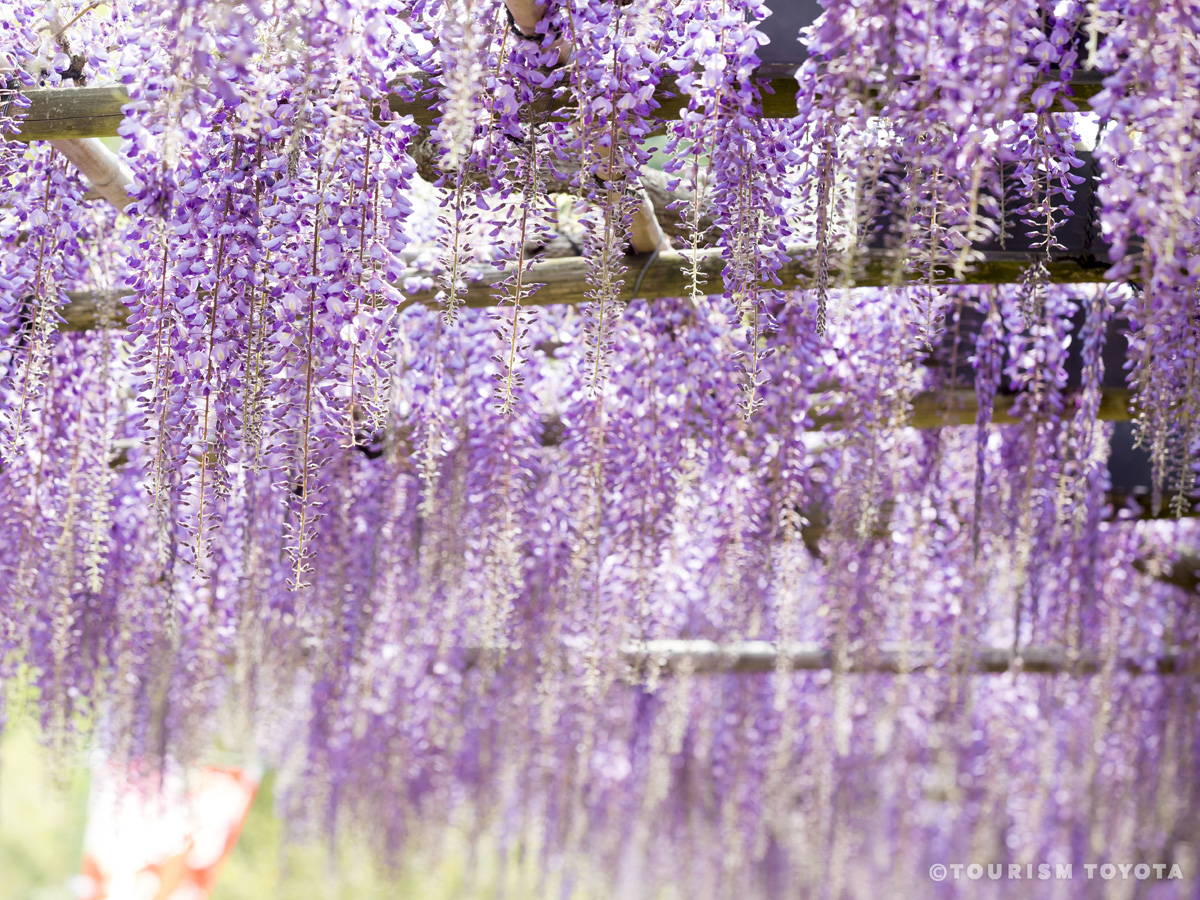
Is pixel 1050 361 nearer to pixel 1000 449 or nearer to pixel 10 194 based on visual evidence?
pixel 1000 449

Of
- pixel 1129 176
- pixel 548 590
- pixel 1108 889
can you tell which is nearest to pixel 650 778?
pixel 548 590

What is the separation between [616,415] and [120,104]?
5.08ft

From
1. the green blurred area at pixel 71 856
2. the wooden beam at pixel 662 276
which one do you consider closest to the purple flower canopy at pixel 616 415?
the wooden beam at pixel 662 276

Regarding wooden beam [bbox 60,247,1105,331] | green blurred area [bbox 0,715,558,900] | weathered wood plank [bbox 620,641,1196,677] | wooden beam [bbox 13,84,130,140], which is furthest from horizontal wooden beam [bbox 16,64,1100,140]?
green blurred area [bbox 0,715,558,900]

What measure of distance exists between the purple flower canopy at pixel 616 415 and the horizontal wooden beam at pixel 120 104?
0.09 ft

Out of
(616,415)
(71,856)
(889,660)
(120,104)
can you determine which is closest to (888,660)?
(889,660)

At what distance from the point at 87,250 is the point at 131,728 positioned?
7.70 ft

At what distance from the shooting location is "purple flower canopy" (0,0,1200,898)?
198 centimetres

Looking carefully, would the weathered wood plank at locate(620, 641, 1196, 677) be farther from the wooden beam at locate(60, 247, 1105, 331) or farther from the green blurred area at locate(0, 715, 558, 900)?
the green blurred area at locate(0, 715, 558, 900)

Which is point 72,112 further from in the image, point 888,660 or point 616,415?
point 888,660

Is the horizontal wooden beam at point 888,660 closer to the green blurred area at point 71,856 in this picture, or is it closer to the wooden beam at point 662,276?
the wooden beam at point 662,276

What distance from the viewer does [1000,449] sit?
12.5 feet

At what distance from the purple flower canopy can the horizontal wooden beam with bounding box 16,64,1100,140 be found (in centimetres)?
3

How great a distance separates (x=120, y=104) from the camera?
227cm
